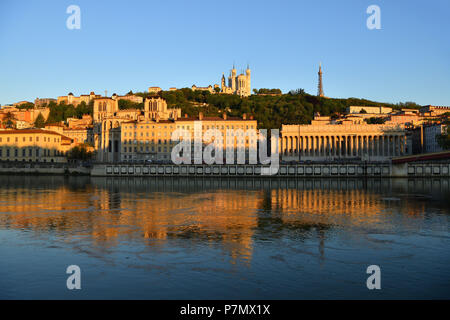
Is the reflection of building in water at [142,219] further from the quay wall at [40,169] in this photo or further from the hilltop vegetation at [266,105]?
the hilltop vegetation at [266,105]

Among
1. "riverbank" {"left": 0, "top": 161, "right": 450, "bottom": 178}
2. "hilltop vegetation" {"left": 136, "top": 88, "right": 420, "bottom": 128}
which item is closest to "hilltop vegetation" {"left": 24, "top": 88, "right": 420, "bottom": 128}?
"hilltop vegetation" {"left": 136, "top": 88, "right": 420, "bottom": 128}

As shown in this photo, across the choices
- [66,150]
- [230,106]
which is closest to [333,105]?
[230,106]

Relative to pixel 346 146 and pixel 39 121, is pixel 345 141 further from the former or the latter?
pixel 39 121

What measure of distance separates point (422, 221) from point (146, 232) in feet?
50.5

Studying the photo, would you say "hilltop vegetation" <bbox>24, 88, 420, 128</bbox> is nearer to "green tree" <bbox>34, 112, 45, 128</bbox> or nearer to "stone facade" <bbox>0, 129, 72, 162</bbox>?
"green tree" <bbox>34, 112, 45, 128</bbox>

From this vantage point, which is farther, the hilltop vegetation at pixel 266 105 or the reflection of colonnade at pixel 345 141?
the hilltop vegetation at pixel 266 105

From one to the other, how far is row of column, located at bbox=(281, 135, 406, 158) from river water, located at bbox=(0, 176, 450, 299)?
81552 mm

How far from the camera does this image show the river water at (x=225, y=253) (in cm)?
1160

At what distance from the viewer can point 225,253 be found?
15.4 meters

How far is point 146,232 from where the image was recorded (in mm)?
19828

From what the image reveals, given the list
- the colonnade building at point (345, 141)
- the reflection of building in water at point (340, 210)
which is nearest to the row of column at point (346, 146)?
the colonnade building at point (345, 141)

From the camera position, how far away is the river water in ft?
38.1

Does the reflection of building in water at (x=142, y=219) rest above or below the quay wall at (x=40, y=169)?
below
